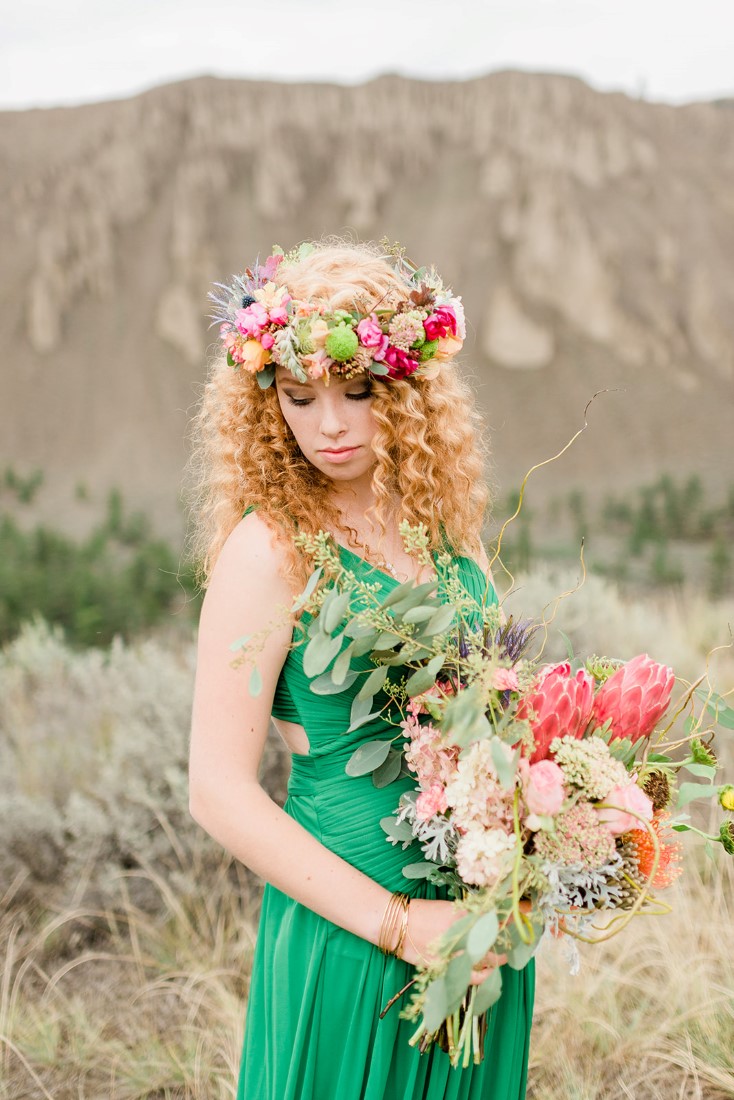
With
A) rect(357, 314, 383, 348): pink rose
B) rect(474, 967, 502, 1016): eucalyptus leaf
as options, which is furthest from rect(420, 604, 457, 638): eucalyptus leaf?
rect(357, 314, 383, 348): pink rose

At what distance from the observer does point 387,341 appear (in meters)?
1.40

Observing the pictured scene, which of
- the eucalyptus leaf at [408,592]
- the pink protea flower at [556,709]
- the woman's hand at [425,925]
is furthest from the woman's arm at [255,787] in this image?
the pink protea flower at [556,709]

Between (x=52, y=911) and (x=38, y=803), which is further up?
(x=38, y=803)

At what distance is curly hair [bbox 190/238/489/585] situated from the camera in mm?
1455

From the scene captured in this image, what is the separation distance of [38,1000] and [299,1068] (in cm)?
205

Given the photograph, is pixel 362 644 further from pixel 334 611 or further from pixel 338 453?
pixel 338 453

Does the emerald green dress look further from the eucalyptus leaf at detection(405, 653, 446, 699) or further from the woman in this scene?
the eucalyptus leaf at detection(405, 653, 446, 699)

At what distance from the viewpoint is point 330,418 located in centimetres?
139

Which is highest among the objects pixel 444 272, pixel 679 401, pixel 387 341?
pixel 444 272

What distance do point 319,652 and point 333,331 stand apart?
0.53 metres

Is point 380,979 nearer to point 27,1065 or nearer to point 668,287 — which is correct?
point 27,1065

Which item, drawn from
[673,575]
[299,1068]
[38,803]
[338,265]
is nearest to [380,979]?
[299,1068]

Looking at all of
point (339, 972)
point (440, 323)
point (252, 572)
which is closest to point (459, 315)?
point (440, 323)

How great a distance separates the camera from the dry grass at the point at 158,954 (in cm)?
258
